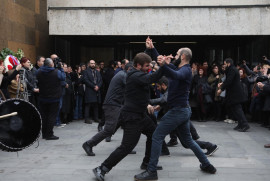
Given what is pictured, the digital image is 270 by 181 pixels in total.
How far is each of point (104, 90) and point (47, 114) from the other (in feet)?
12.2

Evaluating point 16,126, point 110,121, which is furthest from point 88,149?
point 16,126

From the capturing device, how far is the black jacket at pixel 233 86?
969 centimetres

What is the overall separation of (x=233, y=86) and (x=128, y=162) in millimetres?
4621

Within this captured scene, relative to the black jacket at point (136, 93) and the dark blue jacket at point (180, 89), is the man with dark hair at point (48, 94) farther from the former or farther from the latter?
the dark blue jacket at point (180, 89)

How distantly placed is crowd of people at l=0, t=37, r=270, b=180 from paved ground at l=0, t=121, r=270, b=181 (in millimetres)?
269

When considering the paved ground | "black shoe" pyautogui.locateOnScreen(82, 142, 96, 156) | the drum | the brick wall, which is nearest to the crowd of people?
"black shoe" pyautogui.locateOnScreen(82, 142, 96, 156)

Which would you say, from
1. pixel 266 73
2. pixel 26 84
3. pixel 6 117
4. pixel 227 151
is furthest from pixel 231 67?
pixel 6 117

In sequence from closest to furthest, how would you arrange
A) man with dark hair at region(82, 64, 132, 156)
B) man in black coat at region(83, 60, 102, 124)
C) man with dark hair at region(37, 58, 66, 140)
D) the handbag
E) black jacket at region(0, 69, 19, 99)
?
man with dark hair at region(82, 64, 132, 156)
black jacket at region(0, 69, 19, 99)
man with dark hair at region(37, 58, 66, 140)
man in black coat at region(83, 60, 102, 124)
the handbag

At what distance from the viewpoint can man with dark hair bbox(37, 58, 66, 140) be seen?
27.7 ft

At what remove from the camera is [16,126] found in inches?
209

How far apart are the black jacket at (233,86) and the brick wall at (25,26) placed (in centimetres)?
615

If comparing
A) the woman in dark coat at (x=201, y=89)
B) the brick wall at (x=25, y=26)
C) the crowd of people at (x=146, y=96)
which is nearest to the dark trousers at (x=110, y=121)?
the crowd of people at (x=146, y=96)

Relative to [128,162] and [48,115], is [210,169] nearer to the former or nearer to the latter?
[128,162]

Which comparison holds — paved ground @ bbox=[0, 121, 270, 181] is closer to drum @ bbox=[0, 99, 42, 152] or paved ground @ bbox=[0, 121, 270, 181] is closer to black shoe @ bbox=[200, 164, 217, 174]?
black shoe @ bbox=[200, 164, 217, 174]
